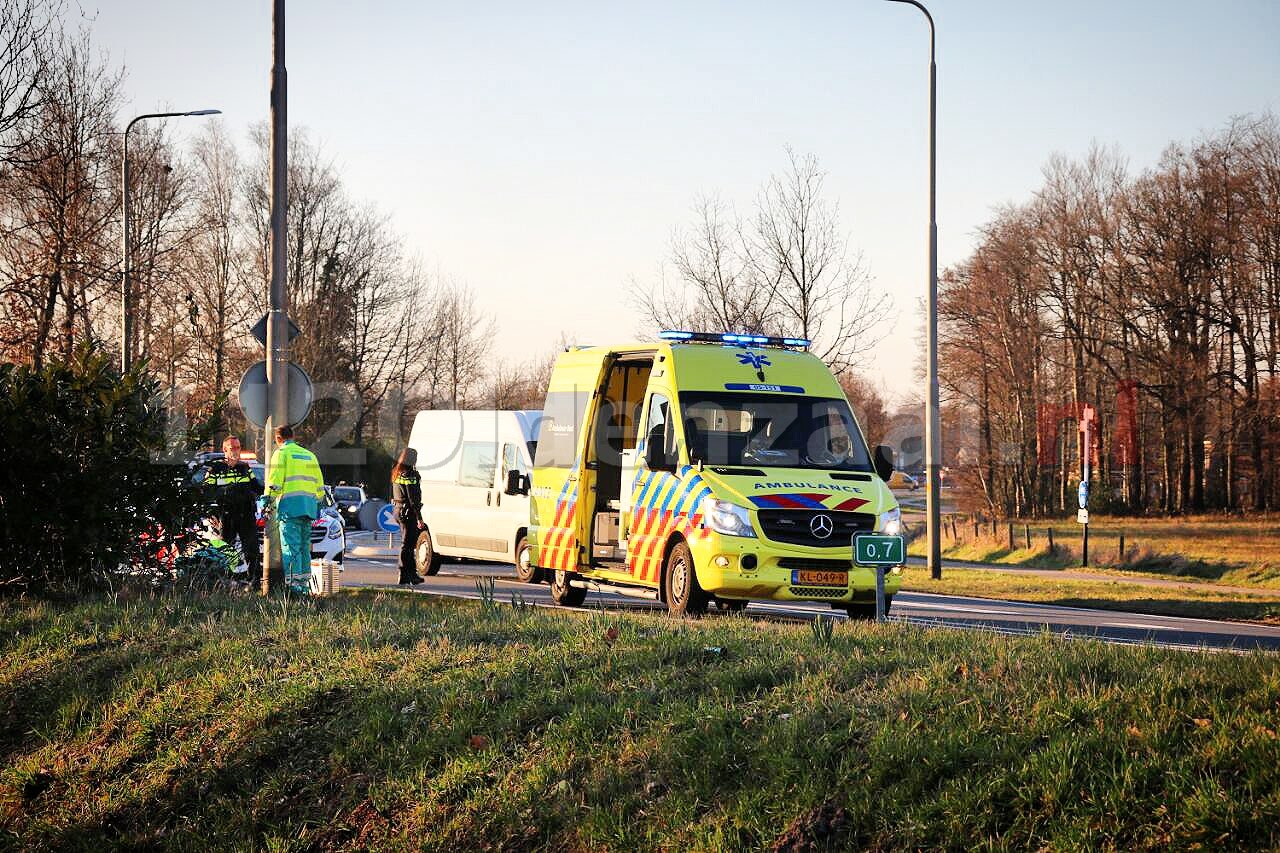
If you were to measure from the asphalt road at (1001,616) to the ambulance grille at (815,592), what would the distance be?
2.27 ft

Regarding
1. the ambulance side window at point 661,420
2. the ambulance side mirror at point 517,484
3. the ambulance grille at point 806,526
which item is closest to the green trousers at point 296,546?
the ambulance side mirror at point 517,484

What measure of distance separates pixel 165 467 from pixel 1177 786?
10.8 metres

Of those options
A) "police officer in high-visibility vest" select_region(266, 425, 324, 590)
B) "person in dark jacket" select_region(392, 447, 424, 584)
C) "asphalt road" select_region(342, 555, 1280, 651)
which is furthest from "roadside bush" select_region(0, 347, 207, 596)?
"person in dark jacket" select_region(392, 447, 424, 584)

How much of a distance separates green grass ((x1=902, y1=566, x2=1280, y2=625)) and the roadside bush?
44.1 ft

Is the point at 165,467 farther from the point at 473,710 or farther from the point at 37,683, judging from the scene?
the point at 473,710

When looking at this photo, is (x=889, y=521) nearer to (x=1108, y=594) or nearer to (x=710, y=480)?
(x=710, y=480)

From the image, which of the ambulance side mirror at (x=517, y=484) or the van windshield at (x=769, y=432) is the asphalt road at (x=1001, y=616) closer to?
the ambulance side mirror at (x=517, y=484)

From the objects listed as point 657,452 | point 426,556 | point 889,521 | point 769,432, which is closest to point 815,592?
point 889,521

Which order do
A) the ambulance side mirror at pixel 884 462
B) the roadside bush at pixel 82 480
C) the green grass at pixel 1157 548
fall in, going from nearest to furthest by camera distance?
the roadside bush at pixel 82 480, the ambulance side mirror at pixel 884 462, the green grass at pixel 1157 548

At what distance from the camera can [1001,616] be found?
→ 59.3 feet

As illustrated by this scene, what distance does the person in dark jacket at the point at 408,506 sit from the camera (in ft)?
73.3

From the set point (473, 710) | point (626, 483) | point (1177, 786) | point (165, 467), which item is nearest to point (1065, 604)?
point (626, 483)

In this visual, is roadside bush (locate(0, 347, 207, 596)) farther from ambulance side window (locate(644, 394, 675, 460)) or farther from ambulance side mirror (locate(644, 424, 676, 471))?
ambulance side window (locate(644, 394, 675, 460))

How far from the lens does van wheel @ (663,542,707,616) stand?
47.4ft
